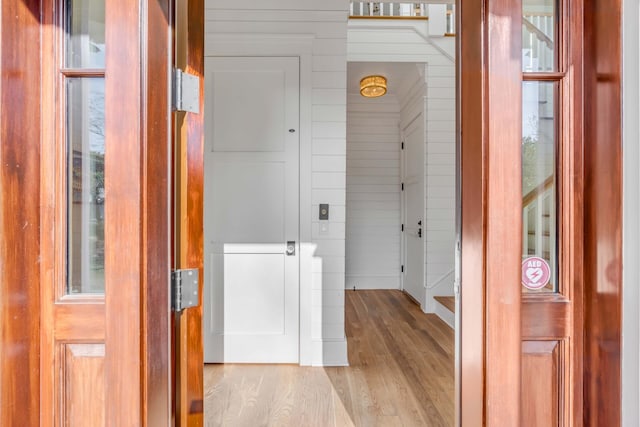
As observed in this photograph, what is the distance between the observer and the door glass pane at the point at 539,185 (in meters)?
1.02

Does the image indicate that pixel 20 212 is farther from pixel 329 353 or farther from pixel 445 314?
pixel 445 314

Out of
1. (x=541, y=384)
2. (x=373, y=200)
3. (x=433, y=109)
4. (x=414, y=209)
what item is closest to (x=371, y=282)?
(x=373, y=200)

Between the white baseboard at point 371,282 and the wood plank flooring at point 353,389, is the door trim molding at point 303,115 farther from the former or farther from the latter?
the white baseboard at point 371,282

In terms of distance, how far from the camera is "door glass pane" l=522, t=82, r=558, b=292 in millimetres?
1017

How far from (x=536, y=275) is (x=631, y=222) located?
256 millimetres

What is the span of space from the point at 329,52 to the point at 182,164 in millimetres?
2134

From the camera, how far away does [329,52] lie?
9.20ft

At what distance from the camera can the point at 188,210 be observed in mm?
1070

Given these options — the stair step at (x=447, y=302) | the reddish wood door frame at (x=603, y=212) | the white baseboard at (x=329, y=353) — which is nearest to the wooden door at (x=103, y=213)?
the reddish wood door frame at (x=603, y=212)

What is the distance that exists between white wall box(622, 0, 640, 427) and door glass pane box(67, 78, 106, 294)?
4.49 feet

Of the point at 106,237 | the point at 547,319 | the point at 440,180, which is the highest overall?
the point at 440,180

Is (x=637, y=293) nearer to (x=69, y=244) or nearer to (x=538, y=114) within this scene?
(x=538, y=114)

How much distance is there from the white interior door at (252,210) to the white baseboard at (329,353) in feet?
0.58

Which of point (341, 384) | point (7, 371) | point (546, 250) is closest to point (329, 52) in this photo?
point (546, 250)
